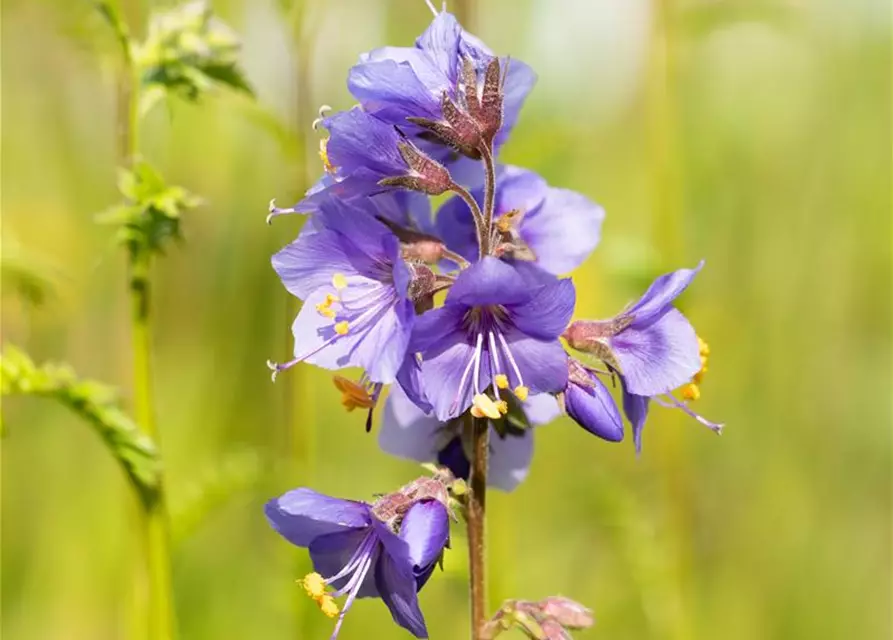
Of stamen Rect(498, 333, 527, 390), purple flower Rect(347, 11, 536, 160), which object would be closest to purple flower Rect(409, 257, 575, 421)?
stamen Rect(498, 333, 527, 390)

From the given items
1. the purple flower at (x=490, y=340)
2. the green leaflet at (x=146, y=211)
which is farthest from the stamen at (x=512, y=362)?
the green leaflet at (x=146, y=211)

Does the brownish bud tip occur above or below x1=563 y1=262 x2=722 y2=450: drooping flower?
below

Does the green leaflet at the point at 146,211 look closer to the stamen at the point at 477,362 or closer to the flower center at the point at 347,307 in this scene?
the flower center at the point at 347,307

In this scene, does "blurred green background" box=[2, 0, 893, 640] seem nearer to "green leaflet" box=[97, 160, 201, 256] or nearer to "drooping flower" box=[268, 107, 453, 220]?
"green leaflet" box=[97, 160, 201, 256]

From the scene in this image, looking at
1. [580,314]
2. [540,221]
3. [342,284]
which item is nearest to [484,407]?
[342,284]

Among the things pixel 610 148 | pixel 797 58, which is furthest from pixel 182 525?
pixel 797 58

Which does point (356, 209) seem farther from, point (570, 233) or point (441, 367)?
point (570, 233)
